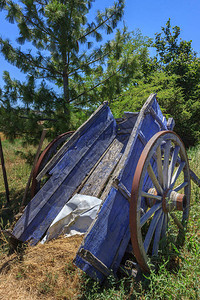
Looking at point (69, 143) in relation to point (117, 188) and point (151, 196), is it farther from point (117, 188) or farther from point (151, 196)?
point (151, 196)

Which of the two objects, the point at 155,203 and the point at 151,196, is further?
the point at 155,203

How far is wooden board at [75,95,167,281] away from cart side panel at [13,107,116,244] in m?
0.90

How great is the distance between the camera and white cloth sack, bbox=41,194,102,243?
2617mm

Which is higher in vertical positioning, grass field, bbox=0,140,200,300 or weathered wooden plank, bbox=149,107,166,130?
weathered wooden plank, bbox=149,107,166,130

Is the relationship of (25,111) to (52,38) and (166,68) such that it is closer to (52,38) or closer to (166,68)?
(52,38)

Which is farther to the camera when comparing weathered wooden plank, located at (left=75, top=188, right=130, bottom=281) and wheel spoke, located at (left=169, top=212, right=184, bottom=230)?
wheel spoke, located at (left=169, top=212, right=184, bottom=230)

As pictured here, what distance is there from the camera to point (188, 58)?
13281 millimetres

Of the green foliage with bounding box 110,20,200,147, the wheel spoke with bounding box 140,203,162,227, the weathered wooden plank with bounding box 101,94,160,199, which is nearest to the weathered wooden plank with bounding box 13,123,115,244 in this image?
the weathered wooden plank with bounding box 101,94,160,199

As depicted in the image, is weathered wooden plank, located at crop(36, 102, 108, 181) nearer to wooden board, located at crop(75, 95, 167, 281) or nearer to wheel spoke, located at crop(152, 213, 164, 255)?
wooden board, located at crop(75, 95, 167, 281)

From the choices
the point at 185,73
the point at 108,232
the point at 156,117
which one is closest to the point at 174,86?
the point at 185,73

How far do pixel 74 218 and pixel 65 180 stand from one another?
1.82 feet

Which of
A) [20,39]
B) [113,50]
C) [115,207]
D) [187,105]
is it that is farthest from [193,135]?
[115,207]

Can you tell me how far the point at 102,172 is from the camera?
312 centimetres

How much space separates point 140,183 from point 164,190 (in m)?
0.71
